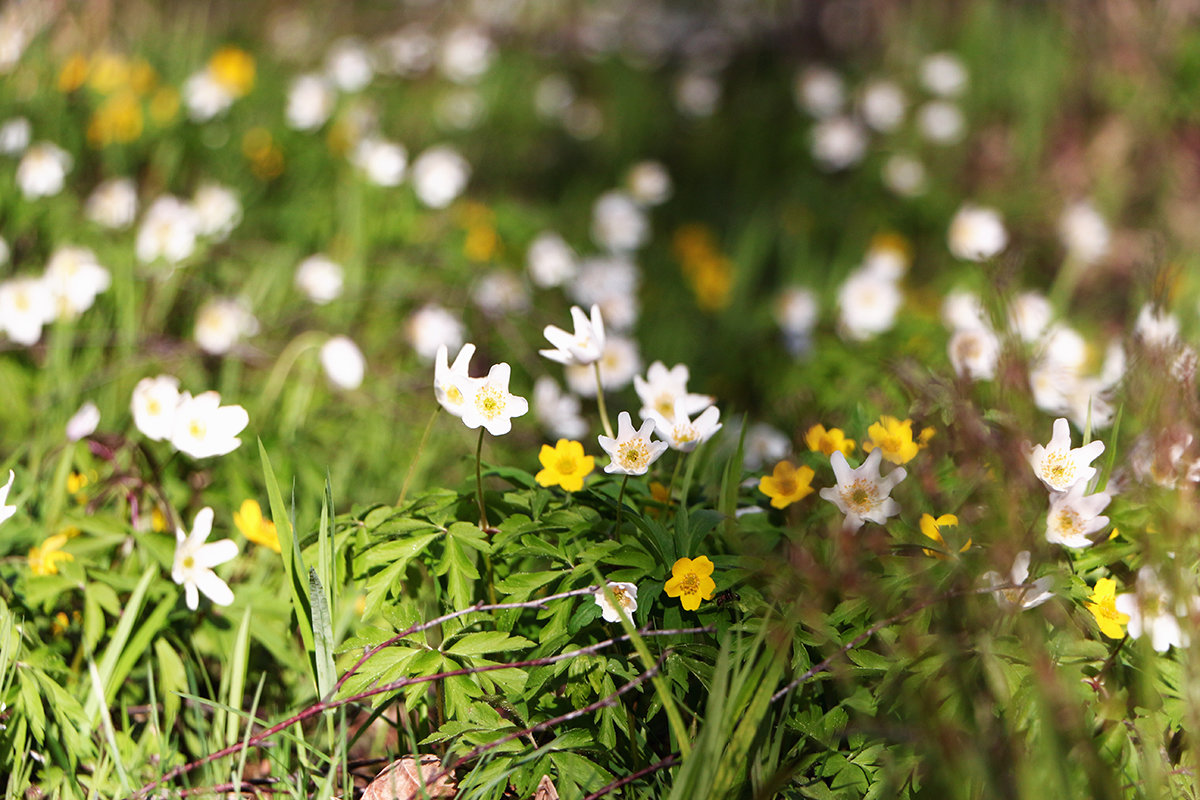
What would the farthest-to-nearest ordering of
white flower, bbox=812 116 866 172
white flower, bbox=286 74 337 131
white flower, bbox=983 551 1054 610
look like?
white flower, bbox=812 116 866 172 < white flower, bbox=286 74 337 131 < white flower, bbox=983 551 1054 610

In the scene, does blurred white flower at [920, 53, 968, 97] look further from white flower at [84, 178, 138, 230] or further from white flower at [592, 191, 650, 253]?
white flower at [84, 178, 138, 230]

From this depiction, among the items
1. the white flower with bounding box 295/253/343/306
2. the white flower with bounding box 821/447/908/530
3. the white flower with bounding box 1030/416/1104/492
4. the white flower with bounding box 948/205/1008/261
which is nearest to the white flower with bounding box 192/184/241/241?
the white flower with bounding box 295/253/343/306

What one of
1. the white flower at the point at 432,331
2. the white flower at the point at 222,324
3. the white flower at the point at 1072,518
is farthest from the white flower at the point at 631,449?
the white flower at the point at 222,324

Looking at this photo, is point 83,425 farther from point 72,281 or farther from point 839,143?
point 839,143

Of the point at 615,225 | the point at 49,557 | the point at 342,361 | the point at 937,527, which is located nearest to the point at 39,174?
the point at 342,361

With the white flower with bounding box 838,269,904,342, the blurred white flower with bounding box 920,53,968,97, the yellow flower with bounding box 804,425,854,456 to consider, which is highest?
the yellow flower with bounding box 804,425,854,456

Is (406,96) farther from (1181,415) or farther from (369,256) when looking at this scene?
(1181,415)
